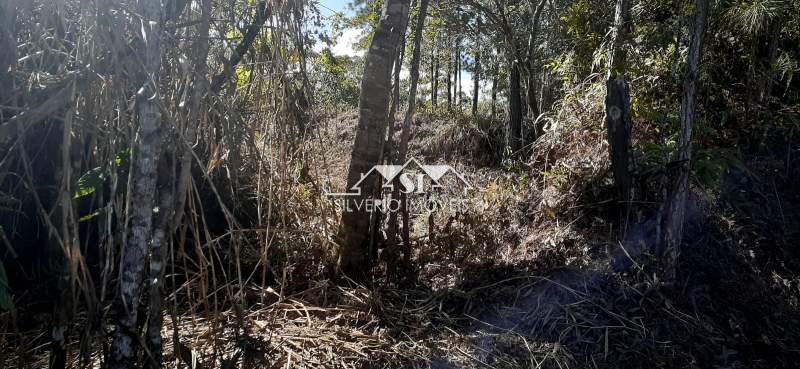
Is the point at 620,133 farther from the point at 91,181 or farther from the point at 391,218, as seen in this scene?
the point at 91,181

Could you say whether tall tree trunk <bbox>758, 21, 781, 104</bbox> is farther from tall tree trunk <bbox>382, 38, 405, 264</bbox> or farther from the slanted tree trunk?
tall tree trunk <bbox>382, 38, 405, 264</bbox>

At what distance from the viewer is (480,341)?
8.29 ft

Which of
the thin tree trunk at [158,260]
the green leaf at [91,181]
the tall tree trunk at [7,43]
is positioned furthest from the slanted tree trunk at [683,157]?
the tall tree trunk at [7,43]

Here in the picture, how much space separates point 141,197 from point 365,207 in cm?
156

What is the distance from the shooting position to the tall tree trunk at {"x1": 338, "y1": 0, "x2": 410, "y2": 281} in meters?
2.90

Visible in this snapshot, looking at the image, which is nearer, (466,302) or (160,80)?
(160,80)

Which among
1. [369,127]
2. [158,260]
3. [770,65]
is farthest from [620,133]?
[158,260]

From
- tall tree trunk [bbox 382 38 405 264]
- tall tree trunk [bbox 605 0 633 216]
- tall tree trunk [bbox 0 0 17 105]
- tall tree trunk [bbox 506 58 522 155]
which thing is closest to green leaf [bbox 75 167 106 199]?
tall tree trunk [bbox 0 0 17 105]

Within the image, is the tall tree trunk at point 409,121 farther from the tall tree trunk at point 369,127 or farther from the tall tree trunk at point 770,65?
the tall tree trunk at point 770,65

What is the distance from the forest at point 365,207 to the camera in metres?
1.56

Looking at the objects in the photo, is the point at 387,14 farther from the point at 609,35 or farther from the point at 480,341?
the point at 609,35

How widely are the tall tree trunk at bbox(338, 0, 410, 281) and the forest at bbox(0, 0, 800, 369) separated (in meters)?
0.02

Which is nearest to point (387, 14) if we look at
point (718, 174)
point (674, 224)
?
point (674, 224)

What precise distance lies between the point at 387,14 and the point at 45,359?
2.26m
